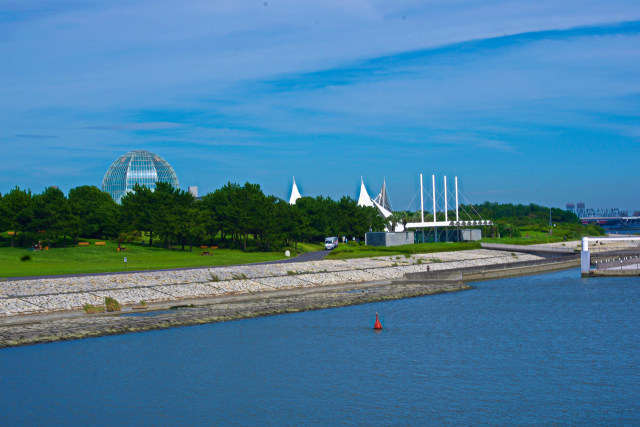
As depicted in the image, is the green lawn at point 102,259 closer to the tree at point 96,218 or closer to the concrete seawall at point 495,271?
the tree at point 96,218

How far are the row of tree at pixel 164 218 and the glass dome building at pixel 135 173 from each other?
176 feet

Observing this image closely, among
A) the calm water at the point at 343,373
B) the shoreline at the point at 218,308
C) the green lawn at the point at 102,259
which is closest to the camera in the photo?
the calm water at the point at 343,373

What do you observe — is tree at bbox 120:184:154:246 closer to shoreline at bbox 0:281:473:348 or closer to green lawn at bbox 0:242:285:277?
green lawn at bbox 0:242:285:277

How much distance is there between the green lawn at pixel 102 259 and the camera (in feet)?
182

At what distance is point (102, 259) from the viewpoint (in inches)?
2640

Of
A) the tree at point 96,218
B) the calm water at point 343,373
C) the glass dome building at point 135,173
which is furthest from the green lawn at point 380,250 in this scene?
the glass dome building at point 135,173

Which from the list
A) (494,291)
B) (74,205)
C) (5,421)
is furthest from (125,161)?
(5,421)

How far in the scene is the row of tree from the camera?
7512 cm

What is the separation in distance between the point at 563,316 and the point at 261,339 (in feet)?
60.6

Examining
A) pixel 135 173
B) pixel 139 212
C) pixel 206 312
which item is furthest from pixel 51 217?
pixel 135 173

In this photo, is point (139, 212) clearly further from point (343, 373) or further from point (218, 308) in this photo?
point (343, 373)

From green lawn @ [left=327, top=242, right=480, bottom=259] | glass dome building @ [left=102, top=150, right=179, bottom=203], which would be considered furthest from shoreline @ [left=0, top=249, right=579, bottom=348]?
glass dome building @ [left=102, top=150, right=179, bottom=203]

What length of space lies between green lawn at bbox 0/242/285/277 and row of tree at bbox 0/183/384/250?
276cm

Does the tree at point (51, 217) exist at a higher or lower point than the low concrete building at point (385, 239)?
higher
